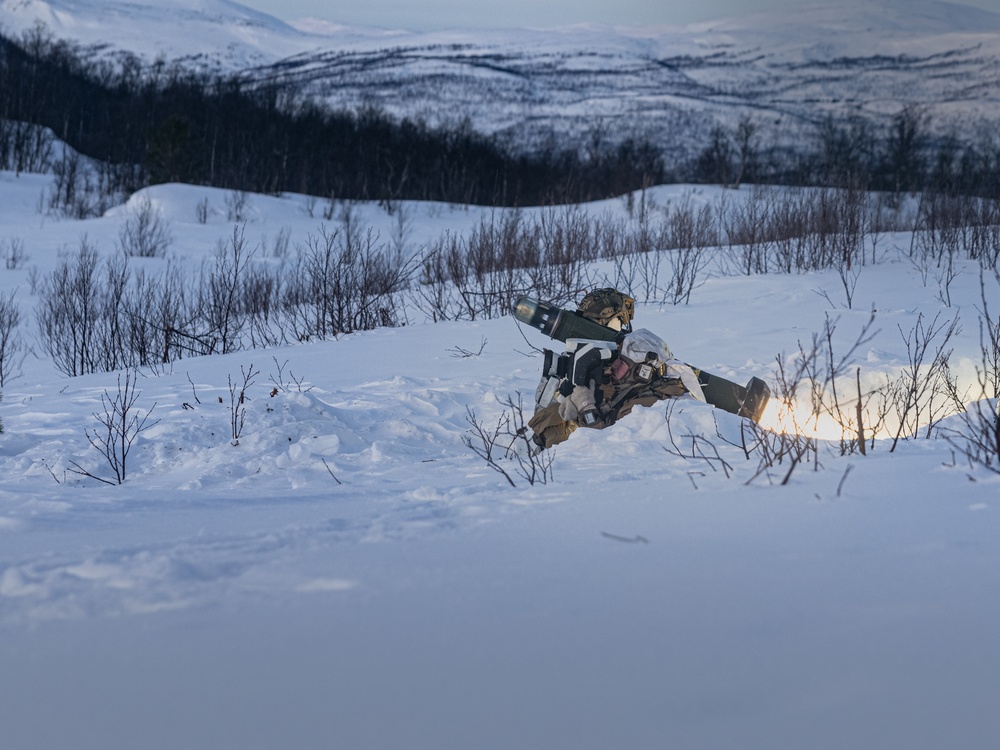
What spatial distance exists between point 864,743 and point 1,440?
14.4ft

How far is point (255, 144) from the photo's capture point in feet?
129

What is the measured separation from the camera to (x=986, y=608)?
1719 millimetres

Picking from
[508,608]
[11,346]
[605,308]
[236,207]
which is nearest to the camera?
[508,608]

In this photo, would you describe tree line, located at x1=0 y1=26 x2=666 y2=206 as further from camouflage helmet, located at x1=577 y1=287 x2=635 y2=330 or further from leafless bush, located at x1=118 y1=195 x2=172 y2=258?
camouflage helmet, located at x1=577 y1=287 x2=635 y2=330

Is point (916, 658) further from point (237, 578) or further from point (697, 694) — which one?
point (237, 578)

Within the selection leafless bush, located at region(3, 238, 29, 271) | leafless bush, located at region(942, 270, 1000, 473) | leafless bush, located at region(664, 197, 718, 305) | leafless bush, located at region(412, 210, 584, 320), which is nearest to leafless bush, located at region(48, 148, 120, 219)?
leafless bush, located at region(3, 238, 29, 271)

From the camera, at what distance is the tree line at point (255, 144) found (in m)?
34.3

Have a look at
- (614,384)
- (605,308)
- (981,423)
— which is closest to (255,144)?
(605,308)

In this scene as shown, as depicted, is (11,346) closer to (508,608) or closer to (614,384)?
(614,384)

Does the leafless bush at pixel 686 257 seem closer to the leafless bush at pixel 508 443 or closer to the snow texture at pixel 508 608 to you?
the leafless bush at pixel 508 443

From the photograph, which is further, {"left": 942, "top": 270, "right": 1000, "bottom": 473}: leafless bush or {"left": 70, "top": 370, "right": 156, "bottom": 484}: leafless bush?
{"left": 70, "top": 370, "right": 156, "bottom": 484}: leafless bush

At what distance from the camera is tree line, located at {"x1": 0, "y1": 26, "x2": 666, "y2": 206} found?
113 feet

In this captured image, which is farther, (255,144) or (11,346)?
(255,144)

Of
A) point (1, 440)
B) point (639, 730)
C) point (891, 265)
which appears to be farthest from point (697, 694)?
point (891, 265)
